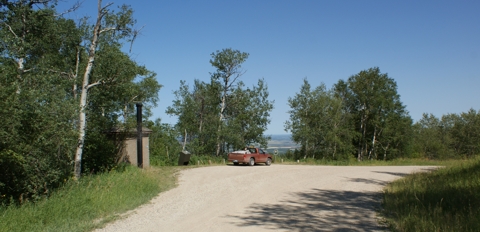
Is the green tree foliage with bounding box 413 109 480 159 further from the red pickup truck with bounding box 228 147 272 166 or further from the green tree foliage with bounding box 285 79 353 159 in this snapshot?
the red pickup truck with bounding box 228 147 272 166

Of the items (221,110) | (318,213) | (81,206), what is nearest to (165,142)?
(221,110)

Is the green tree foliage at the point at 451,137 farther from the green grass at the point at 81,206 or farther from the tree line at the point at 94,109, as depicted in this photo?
the green grass at the point at 81,206

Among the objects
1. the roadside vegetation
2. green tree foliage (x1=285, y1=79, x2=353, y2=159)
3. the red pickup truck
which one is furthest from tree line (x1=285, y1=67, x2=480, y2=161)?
the red pickup truck

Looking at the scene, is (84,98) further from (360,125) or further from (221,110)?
(360,125)

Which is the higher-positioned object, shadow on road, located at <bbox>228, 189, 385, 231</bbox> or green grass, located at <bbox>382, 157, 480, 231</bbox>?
green grass, located at <bbox>382, 157, 480, 231</bbox>

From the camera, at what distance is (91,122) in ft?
60.5

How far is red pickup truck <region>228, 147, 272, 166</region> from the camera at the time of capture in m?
27.5

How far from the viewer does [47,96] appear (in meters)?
12.1

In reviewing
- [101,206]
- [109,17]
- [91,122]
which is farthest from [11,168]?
[109,17]

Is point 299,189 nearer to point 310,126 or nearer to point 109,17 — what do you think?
point 109,17

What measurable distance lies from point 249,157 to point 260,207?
1686cm

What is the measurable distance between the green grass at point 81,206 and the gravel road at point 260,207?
53 cm

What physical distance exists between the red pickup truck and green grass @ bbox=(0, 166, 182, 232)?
13.3m

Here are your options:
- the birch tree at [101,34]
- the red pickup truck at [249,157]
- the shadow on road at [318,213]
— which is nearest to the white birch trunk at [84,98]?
the birch tree at [101,34]
